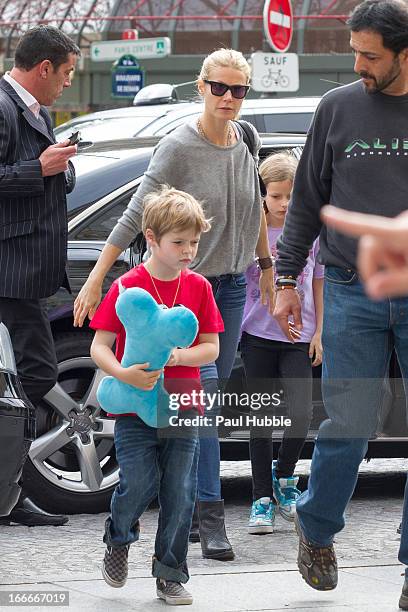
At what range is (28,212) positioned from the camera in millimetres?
5855

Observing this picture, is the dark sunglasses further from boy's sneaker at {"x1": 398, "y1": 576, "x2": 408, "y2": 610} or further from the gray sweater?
boy's sneaker at {"x1": 398, "y1": 576, "x2": 408, "y2": 610}

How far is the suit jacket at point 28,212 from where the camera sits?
18.9 feet

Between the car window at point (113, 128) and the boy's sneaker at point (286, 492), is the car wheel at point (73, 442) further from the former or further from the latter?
the car window at point (113, 128)

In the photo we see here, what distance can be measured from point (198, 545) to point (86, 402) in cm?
84

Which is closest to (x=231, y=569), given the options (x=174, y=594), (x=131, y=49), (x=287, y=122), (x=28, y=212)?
(x=174, y=594)

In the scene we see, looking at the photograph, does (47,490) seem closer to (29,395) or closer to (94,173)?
(29,395)

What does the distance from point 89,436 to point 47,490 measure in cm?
29

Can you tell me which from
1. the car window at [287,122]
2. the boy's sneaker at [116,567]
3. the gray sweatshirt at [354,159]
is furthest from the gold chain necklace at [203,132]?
the car window at [287,122]

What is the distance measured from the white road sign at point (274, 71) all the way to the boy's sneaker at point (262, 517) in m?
9.55

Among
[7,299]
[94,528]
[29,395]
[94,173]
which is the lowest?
[94,528]

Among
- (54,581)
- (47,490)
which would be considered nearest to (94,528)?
(47,490)

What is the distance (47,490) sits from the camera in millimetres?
6238

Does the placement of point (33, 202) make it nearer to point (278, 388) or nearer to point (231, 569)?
point (278, 388)

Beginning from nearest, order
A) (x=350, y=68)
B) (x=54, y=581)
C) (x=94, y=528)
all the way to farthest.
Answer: (x=54, y=581) < (x=94, y=528) < (x=350, y=68)
